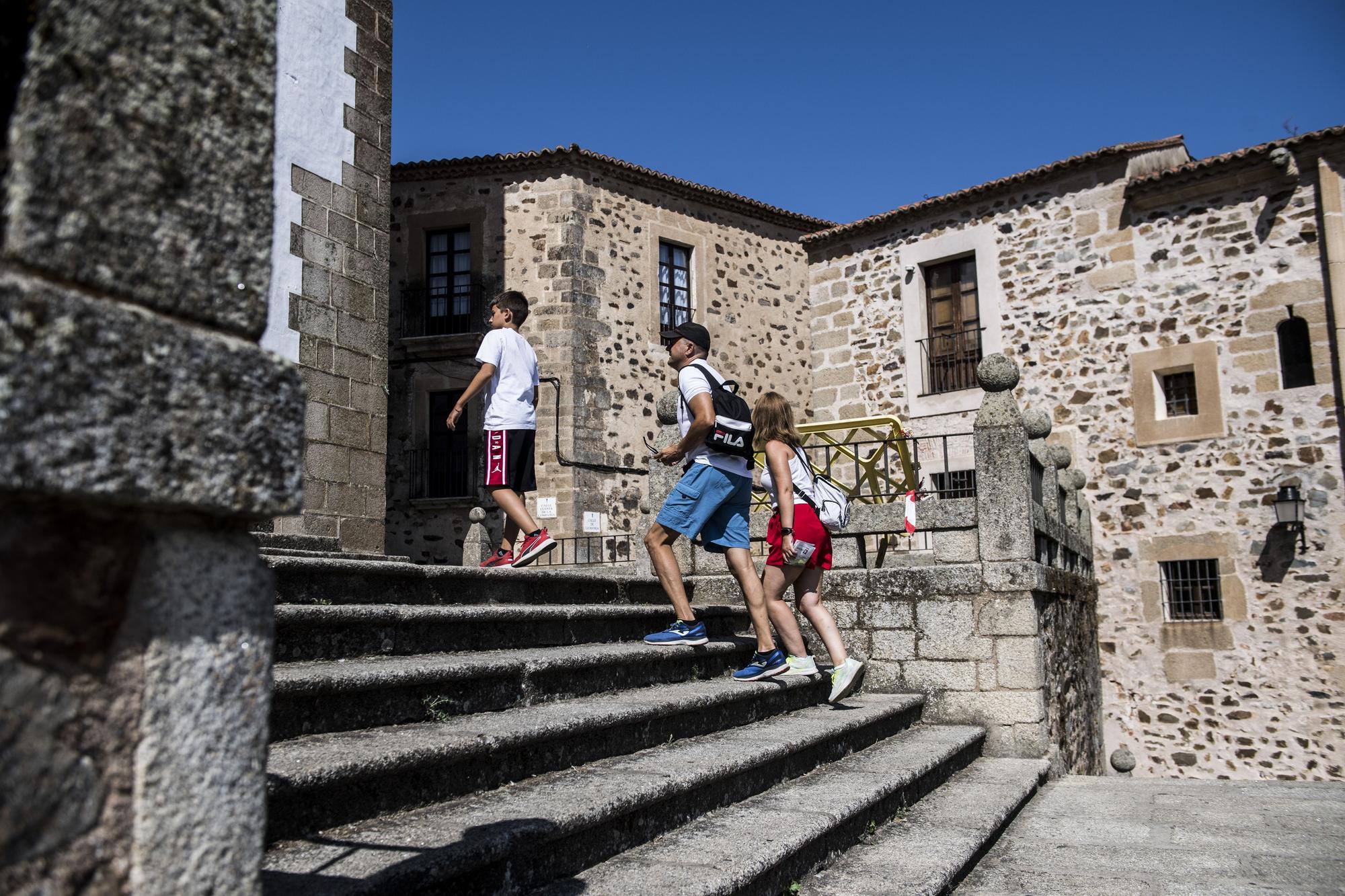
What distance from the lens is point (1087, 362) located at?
1371 cm

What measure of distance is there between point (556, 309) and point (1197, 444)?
33.0ft

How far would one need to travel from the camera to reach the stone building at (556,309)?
17.7 metres

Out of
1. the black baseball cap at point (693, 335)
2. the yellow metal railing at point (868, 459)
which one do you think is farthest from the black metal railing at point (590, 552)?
the black baseball cap at point (693, 335)

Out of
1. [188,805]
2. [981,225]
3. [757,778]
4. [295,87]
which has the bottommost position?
[757,778]

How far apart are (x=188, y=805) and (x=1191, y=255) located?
13.9 metres

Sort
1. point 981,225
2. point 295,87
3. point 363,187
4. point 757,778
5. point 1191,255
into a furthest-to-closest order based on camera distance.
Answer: point 981,225 → point 1191,255 → point 363,187 → point 295,87 → point 757,778

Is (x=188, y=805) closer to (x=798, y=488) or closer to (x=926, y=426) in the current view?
(x=798, y=488)

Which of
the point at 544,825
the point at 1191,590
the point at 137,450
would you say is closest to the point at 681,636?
the point at 544,825

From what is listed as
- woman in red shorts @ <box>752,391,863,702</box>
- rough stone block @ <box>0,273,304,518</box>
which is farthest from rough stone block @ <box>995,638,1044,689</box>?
rough stone block @ <box>0,273,304,518</box>

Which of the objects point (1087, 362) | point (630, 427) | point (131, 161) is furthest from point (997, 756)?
point (630, 427)

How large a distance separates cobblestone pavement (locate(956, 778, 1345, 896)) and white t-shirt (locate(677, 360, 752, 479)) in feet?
6.96

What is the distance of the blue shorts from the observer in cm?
534

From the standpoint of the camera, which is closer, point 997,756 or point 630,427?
point 997,756

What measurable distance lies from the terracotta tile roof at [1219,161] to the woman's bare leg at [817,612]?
9669mm
